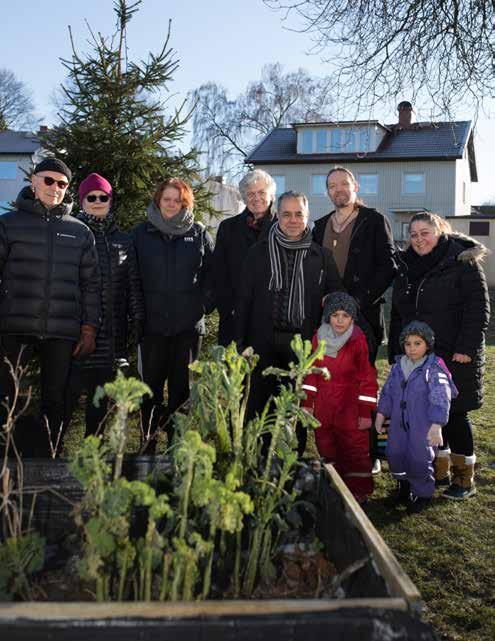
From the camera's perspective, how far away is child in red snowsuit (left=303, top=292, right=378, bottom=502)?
4238 millimetres

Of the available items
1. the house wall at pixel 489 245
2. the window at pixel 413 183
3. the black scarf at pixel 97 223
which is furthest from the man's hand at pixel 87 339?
the window at pixel 413 183

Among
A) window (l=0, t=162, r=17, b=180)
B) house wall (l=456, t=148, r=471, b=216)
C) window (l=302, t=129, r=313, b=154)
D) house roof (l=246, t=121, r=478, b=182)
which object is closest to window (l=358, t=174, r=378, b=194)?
house roof (l=246, t=121, r=478, b=182)

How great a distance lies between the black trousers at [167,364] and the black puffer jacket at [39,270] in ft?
2.09

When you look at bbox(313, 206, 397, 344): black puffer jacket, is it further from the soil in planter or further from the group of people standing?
the soil in planter

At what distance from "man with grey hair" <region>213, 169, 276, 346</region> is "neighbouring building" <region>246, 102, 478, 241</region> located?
28.9 metres

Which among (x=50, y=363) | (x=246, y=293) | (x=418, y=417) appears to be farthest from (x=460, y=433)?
(x=50, y=363)

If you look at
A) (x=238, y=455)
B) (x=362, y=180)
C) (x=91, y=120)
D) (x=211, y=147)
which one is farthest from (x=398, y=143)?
(x=238, y=455)

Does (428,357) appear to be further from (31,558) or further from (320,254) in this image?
(31,558)

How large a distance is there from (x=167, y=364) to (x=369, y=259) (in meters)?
1.52

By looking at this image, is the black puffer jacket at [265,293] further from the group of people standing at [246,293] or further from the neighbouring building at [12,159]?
the neighbouring building at [12,159]

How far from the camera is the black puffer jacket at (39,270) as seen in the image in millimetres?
3971

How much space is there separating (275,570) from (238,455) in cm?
43

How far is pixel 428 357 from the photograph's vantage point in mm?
4246

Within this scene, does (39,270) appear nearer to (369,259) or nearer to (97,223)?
(97,223)
